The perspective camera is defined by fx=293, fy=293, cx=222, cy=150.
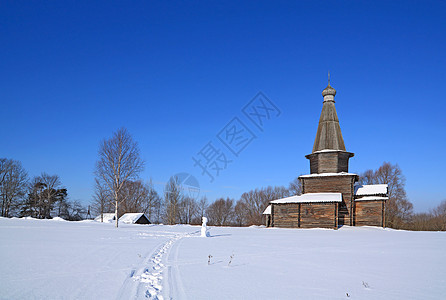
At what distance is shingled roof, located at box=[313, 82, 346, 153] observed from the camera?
31219 millimetres

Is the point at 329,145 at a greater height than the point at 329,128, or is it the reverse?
the point at 329,128

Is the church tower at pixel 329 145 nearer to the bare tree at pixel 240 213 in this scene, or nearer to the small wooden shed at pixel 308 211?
the small wooden shed at pixel 308 211

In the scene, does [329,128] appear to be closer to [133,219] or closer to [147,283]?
[133,219]

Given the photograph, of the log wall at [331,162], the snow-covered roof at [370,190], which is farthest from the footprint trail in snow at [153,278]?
the snow-covered roof at [370,190]

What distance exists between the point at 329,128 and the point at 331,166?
14.3ft

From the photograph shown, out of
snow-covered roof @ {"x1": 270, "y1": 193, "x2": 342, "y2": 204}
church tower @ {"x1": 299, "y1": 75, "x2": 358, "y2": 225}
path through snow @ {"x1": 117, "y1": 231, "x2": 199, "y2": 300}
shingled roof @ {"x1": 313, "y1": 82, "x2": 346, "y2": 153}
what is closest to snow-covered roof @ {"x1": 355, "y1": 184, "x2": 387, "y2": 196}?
church tower @ {"x1": 299, "y1": 75, "x2": 358, "y2": 225}

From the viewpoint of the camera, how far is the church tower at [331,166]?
29484mm

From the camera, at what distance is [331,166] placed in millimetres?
30578

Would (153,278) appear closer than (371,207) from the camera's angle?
Yes

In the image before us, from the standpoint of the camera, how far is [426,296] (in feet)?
16.3

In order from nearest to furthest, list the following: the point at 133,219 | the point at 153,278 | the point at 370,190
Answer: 1. the point at 153,278
2. the point at 370,190
3. the point at 133,219

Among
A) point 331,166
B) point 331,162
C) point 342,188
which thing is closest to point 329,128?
point 331,162

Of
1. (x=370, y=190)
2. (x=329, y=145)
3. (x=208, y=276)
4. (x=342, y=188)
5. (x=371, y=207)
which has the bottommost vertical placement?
(x=371, y=207)

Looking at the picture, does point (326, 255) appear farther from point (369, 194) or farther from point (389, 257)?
point (369, 194)
